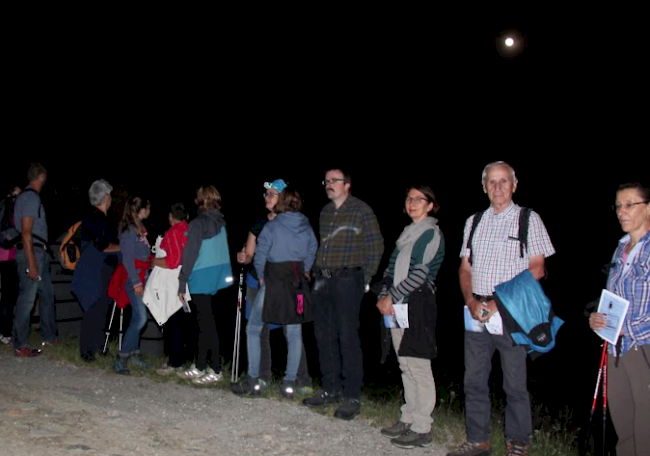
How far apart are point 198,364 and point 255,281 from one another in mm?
1084

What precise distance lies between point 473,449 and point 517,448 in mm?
318

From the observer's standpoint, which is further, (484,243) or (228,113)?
(228,113)

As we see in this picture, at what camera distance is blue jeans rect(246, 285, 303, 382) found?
660 cm

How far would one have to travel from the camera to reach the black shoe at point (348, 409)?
591 centimetres

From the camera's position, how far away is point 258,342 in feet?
22.1

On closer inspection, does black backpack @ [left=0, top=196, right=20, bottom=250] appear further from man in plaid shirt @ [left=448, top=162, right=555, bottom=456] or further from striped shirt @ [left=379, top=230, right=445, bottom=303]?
man in plaid shirt @ [left=448, top=162, right=555, bottom=456]

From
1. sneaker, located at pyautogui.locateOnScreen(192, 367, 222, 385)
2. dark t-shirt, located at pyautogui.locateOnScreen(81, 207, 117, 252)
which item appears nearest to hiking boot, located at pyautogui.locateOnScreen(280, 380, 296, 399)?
sneaker, located at pyautogui.locateOnScreen(192, 367, 222, 385)

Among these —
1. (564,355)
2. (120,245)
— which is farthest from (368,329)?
(120,245)

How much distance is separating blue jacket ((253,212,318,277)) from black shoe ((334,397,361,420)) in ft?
4.48

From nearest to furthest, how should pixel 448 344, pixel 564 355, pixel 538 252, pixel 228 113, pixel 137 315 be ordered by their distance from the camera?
1. pixel 538 252
2. pixel 137 315
3. pixel 564 355
4. pixel 448 344
5. pixel 228 113

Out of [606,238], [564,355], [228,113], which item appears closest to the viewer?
[564,355]

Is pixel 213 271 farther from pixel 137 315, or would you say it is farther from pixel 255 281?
pixel 137 315

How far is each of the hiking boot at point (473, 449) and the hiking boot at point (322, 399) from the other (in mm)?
1505

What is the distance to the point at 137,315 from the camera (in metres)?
7.63
